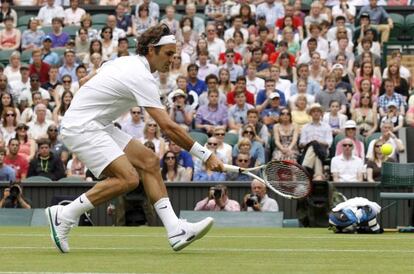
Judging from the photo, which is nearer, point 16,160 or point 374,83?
point 16,160

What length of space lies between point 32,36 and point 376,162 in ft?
26.7

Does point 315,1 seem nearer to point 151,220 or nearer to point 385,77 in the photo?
point 385,77

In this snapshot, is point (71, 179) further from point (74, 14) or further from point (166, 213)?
point (166, 213)

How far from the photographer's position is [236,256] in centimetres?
959

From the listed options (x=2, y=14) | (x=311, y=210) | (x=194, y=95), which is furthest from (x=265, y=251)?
(x=2, y=14)

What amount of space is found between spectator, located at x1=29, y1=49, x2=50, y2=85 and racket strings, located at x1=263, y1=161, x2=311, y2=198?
1236 cm

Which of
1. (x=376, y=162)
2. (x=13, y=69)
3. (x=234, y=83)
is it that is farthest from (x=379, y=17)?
(x=13, y=69)

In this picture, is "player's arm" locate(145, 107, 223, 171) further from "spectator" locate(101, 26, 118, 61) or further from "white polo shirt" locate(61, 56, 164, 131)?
"spectator" locate(101, 26, 118, 61)

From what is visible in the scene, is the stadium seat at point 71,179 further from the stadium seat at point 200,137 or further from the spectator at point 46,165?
the stadium seat at point 200,137

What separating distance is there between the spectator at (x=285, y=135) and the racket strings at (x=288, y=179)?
8.56 meters

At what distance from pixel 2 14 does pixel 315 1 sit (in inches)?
244

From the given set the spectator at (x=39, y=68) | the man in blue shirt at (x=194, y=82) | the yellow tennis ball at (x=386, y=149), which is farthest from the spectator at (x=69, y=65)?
the yellow tennis ball at (x=386, y=149)

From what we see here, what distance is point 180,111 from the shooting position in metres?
20.3

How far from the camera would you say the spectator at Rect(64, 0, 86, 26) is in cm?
2453
